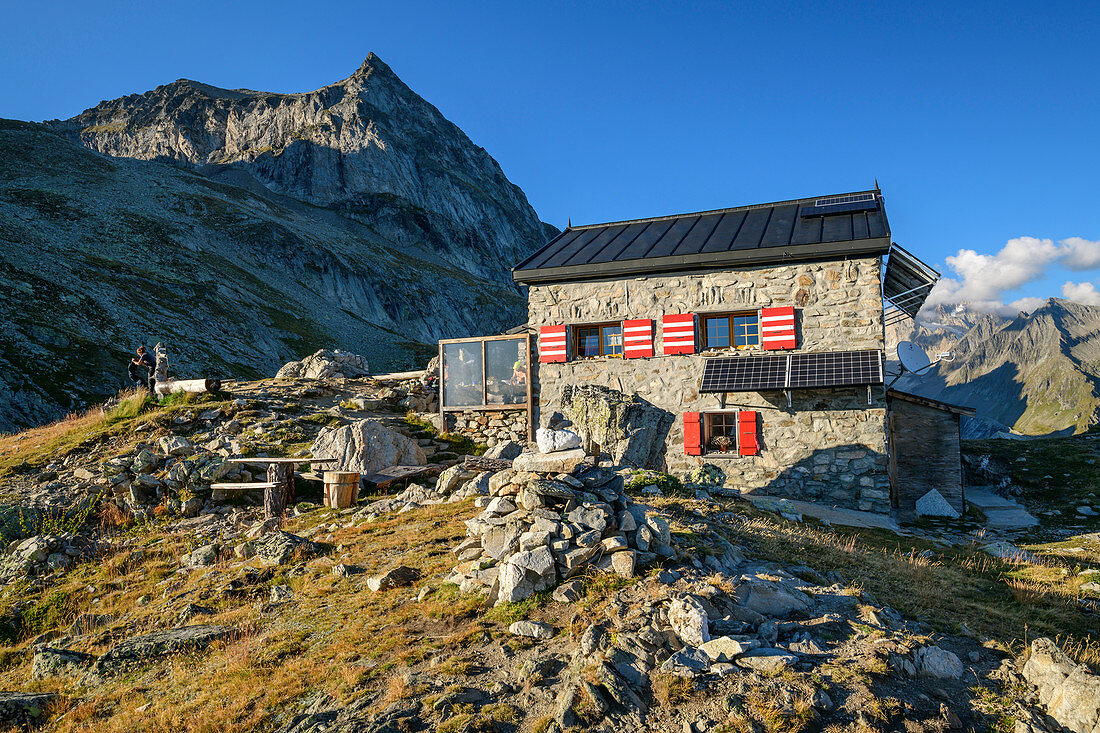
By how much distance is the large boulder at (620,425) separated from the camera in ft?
52.1

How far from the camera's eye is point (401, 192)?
111688mm

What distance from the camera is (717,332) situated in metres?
18.1

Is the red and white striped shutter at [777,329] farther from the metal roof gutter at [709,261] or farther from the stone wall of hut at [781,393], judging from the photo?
the metal roof gutter at [709,261]

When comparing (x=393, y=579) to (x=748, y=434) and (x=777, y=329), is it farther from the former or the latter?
(x=777, y=329)

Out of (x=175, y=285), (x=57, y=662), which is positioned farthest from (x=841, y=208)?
(x=175, y=285)

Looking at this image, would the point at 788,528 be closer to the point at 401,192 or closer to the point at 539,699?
the point at 539,699

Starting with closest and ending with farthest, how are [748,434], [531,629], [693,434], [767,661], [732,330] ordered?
[767,661] < [531,629] < [748,434] < [693,434] < [732,330]

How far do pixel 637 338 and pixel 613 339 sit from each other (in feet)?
3.31

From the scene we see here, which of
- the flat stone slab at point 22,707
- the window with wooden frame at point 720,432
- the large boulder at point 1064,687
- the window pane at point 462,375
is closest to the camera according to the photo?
the large boulder at point 1064,687

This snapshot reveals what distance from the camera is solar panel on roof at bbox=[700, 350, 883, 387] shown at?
15.5m

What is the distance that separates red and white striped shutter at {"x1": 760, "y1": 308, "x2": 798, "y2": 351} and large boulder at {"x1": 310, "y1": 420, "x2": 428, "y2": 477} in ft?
35.2

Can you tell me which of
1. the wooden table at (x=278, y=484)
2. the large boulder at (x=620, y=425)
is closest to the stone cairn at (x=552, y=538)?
the wooden table at (x=278, y=484)

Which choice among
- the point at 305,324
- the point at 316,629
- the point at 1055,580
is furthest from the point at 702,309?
the point at 305,324

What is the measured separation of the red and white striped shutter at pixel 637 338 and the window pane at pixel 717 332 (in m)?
1.78
